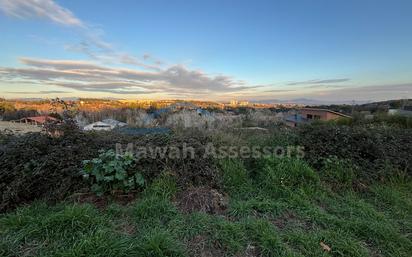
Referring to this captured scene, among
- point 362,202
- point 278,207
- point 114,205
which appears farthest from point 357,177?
point 114,205

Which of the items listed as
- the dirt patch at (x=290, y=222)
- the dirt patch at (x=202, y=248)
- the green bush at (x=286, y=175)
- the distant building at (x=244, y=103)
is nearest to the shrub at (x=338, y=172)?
the green bush at (x=286, y=175)

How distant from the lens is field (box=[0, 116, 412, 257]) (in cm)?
190

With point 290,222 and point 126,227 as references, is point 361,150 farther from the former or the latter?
point 126,227

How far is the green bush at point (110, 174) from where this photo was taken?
2.64 metres

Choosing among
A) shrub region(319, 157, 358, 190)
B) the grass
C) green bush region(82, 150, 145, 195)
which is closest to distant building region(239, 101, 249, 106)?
shrub region(319, 157, 358, 190)

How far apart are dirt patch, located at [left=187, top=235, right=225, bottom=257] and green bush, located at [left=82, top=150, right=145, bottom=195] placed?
113 centimetres

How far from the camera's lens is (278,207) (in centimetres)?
260

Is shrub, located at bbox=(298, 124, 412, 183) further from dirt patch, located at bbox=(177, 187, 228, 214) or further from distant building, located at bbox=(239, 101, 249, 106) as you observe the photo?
distant building, located at bbox=(239, 101, 249, 106)

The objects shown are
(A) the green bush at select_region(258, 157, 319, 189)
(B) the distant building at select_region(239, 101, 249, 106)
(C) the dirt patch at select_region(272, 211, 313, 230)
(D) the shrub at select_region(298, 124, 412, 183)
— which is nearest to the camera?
(C) the dirt patch at select_region(272, 211, 313, 230)

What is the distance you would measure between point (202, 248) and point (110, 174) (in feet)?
4.97

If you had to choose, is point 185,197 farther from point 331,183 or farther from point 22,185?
point 331,183

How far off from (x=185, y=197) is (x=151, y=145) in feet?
3.62

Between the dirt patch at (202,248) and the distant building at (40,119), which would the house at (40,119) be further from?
the dirt patch at (202,248)

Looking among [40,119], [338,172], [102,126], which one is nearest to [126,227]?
[338,172]
